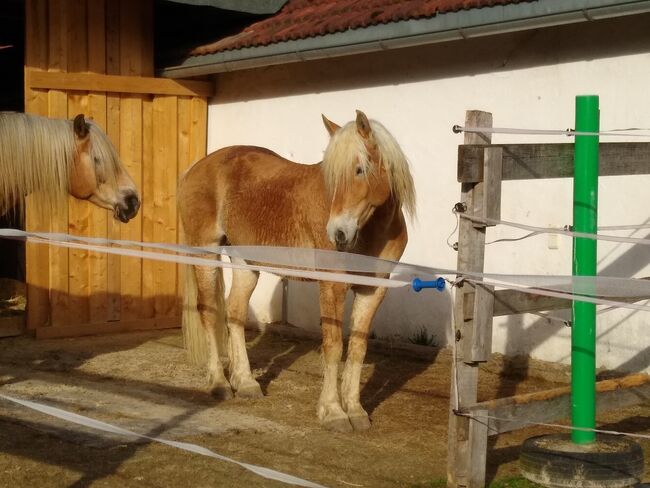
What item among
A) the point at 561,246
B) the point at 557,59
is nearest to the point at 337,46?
the point at 557,59

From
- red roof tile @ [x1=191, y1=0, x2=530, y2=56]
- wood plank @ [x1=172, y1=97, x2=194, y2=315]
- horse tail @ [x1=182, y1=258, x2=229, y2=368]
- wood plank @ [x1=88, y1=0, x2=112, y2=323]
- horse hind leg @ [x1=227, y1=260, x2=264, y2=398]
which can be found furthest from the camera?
wood plank @ [x1=172, y1=97, x2=194, y2=315]

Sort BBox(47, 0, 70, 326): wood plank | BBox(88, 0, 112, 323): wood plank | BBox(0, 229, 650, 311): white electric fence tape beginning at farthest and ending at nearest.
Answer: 1. BBox(88, 0, 112, 323): wood plank
2. BBox(47, 0, 70, 326): wood plank
3. BBox(0, 229, 650, 311): white electric fence tape

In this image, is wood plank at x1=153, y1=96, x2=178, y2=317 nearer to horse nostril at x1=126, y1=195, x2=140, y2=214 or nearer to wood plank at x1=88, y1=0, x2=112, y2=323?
wood plank at x1=88, y1=0, x2=112, y2=323

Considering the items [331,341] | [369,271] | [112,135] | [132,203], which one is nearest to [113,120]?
[112,135]

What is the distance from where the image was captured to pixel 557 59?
284 inches

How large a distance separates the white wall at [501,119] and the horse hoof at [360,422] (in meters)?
2.00

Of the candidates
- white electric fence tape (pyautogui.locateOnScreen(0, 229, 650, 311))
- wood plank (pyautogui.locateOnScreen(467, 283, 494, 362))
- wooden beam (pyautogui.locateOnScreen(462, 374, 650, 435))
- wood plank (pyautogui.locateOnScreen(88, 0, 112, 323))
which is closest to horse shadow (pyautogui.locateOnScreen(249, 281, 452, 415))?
wood plank (pyautogui.locateOnScreen(88, 0, 112, 323))

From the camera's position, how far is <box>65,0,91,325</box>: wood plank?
9.54 metres

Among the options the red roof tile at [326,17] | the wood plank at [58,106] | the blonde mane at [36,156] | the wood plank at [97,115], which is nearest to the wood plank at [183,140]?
the red roof tile at [326,17]

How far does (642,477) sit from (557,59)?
11.8 feet

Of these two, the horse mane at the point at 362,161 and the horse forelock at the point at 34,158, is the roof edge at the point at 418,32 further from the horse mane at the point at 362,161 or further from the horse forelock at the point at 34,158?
the horse forelock at the point at 34,158

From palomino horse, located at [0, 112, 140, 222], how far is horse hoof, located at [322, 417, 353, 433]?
2.00m

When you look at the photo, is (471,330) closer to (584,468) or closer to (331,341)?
(584,468)

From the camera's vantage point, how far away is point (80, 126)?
6.30 meters
